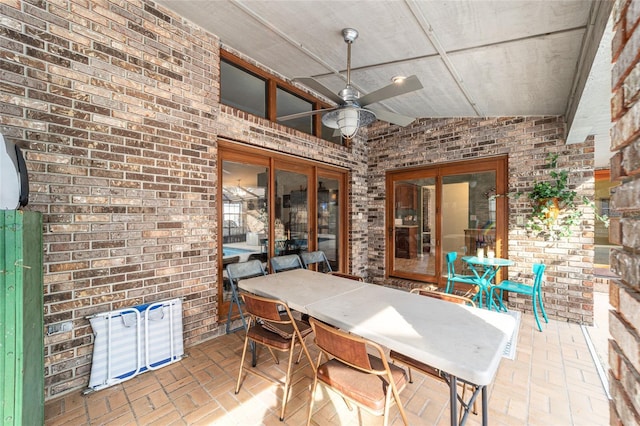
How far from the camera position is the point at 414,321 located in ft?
5.91

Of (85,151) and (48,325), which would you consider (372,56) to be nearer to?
(85,151)

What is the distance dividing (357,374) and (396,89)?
7.31 ft

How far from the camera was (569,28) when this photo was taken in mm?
2262

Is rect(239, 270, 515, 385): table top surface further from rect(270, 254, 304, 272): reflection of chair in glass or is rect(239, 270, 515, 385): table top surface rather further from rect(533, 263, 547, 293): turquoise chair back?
rect(533, 263, 547, 293): turquoise chair back

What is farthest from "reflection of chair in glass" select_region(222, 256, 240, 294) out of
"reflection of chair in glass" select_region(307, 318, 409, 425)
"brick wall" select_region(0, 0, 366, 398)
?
"reflection of chair in glass" select_region(307, 318, 409, 425)

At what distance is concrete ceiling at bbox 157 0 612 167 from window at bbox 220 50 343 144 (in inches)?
8.2

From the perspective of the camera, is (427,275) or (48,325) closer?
(48,325)

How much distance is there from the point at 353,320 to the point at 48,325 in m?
2.43

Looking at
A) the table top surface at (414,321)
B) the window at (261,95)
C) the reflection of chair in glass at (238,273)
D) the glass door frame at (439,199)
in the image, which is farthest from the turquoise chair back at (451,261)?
the reflection of chair in glass at (238,273)

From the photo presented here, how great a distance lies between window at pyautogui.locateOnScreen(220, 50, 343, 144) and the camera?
11.9 ft

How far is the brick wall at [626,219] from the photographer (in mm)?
760

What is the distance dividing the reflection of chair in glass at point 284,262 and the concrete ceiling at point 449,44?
2.62 metres

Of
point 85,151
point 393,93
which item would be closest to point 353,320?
point 393,93

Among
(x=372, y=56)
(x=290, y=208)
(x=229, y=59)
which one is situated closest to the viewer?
(x=372, y=56)
